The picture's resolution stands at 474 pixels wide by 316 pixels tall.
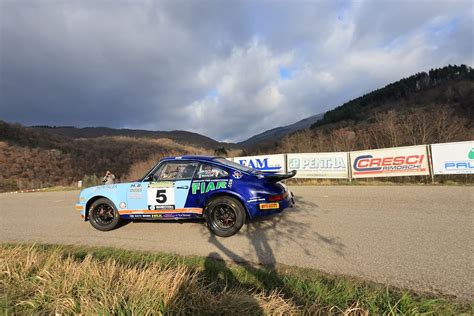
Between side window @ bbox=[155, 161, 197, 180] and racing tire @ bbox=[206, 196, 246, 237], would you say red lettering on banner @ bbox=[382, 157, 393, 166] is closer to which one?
racing tire @ bbox=[206, 196, 246, 237]

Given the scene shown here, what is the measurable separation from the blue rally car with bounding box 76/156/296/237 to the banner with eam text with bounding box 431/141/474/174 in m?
8.57

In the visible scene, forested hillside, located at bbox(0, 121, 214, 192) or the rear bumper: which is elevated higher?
forested hillside, located at bbox(0, 121, 214, 192)

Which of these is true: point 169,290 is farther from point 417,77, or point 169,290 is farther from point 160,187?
point 417,77

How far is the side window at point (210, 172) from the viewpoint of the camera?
18.3 ft

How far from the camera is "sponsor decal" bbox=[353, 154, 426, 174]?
37.6 ft

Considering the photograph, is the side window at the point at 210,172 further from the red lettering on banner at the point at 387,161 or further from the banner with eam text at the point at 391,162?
the red lettering on banner at the point at 387,161

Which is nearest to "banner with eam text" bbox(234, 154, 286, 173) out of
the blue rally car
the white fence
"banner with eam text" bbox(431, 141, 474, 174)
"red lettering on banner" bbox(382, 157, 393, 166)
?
the white fence

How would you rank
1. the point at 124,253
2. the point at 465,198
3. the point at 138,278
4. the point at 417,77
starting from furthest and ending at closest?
the point at 417,77 → the point at 465,198 → the point at 124,253 → the point at 138,278

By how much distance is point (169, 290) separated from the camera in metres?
2.80

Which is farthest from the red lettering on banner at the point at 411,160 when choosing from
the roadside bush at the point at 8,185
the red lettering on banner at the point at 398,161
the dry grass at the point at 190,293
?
the roadside bush at the point at 8,185

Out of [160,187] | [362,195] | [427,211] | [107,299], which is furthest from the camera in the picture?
[362,195]

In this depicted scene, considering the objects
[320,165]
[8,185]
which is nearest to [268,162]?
[320,165]

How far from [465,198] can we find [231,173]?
263 inches

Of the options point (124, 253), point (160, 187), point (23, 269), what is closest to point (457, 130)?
point (160, 187)
